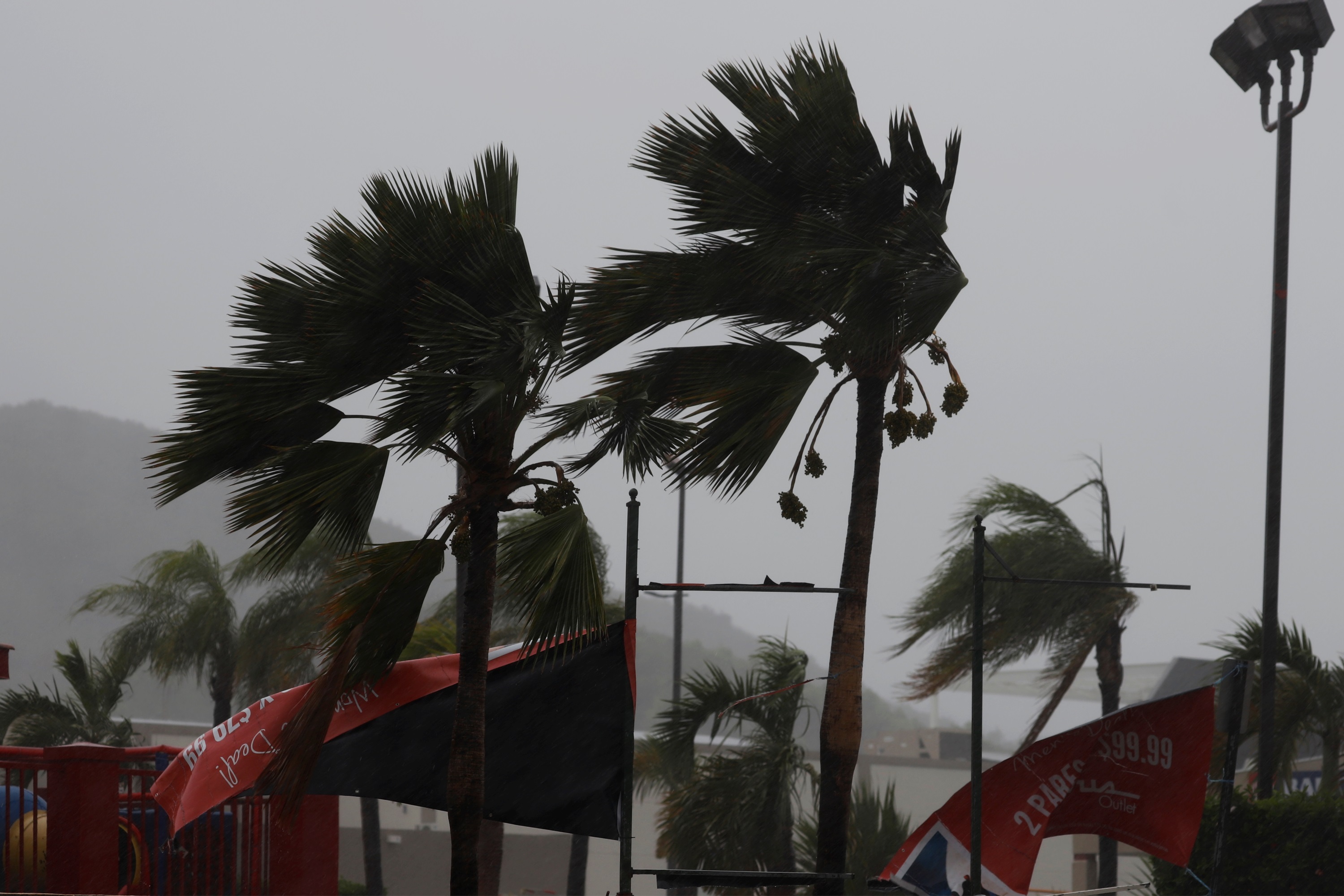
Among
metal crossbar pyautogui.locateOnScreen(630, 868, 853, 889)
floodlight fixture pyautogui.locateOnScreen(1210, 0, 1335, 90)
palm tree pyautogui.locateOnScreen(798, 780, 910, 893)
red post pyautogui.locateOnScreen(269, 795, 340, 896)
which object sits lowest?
palm tree pyautogui.locateOnScreen(798, 780, 910, 893)

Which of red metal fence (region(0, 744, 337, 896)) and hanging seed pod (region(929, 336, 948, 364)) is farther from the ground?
hanging seed pod (region(929, 336, 948, 364))

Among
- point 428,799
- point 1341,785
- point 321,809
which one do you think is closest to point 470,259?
point 428,799

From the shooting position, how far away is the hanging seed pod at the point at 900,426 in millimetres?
10414

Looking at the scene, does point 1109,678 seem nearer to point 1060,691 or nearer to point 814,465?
point 1060,691

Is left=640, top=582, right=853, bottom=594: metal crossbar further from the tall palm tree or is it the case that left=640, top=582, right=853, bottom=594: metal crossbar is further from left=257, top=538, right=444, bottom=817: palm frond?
the tall palm tree

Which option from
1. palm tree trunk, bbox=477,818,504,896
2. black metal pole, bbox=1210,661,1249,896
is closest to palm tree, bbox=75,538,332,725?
palm tree trunk, bbox=477,818,504,896

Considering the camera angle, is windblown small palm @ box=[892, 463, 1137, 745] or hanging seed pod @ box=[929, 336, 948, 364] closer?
hanging seed pod @ box=[929, 336, 948, 364]

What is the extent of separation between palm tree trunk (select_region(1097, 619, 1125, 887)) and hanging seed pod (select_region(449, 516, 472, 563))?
13.7m

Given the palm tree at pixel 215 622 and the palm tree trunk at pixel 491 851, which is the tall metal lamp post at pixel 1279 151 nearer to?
the palm tree trunk at pixel 491 851

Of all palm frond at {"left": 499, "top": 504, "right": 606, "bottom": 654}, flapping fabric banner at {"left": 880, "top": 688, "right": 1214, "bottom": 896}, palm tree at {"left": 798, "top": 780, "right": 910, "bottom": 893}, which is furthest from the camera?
palm tree at {"left": 798, "top": 780, "right": 910, "bottom": 893}

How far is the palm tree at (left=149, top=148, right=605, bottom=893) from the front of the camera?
8625mm

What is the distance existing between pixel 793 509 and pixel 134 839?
19.6 feet

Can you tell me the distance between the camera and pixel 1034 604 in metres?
19.8

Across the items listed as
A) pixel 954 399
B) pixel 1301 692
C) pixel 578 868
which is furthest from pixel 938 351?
pixel 578 868
